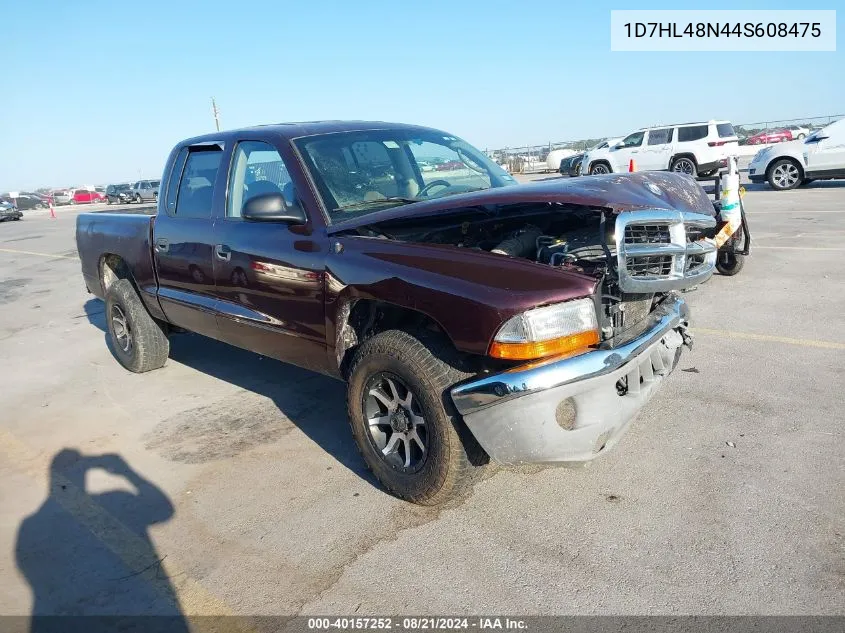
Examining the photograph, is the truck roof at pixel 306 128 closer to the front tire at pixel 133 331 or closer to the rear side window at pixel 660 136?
the front tire at pixel 133 331

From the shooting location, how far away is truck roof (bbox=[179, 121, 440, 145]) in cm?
397

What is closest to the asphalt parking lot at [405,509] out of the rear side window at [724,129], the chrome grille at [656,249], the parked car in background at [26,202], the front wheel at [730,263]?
the chrome grille at [656,249]

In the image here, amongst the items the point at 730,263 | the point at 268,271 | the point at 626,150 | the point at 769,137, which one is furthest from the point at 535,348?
the point at 769,137

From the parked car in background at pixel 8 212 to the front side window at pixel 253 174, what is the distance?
112 feet

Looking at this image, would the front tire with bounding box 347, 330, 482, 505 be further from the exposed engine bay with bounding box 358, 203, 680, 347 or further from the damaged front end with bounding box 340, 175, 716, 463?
the exposed engine bay with bounding box 358, 203, 680, 347

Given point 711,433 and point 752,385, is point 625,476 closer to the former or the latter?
point 711,433

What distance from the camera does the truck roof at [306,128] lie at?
3971 millimetres

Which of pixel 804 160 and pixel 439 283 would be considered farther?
pixel 804 160

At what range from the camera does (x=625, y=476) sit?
3270 mm

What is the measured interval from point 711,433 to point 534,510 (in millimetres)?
1262

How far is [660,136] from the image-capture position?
20000 millimetres

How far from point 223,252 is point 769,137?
3886 centimetres

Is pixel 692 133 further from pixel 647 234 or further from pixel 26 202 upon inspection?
pixel 26 202

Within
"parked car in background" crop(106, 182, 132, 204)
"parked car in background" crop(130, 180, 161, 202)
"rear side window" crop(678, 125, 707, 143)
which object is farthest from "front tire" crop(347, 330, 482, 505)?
"parked car in background" crop(106, 182, 132, 204)
